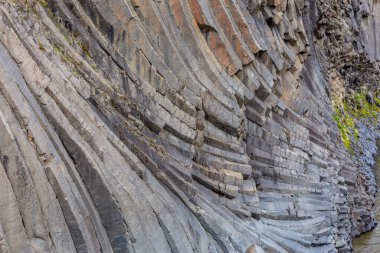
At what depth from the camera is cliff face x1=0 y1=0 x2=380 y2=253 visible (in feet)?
27.0

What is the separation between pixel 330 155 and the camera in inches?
1008

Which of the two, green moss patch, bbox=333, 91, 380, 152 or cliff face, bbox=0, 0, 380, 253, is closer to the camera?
cliff face, bbox=0, 0, 380, 253

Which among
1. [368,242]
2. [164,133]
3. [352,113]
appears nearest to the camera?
[164,133]

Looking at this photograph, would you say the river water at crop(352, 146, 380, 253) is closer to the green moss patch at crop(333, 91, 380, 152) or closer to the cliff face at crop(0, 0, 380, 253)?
the cliff face at crop(0, 0, 380, 253)

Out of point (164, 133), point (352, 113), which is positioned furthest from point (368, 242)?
point (352, 113)

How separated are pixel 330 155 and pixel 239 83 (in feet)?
33.0

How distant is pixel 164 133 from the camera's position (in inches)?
518

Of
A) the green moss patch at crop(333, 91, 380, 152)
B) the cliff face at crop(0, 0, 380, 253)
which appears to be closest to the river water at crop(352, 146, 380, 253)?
the cliff face at crop(0, 0, 380, 253)

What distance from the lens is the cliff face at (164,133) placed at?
822 cm

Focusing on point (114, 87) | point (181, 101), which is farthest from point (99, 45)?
point (181, 101)

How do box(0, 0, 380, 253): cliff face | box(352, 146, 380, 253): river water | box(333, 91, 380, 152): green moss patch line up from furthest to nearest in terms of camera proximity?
1. box(333, 91, 380, 152): green moss patch
2. box(352, 146, 380, 253): river water
3. box(0, 0, 380, 253): cliff face

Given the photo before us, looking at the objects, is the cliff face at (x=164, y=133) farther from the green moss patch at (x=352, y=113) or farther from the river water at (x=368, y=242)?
the green moss patch at (x=352, y=113)

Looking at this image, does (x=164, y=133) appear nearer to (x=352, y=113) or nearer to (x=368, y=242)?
(x=368, y=242)

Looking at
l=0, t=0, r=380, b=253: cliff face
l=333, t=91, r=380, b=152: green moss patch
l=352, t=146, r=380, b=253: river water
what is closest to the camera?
l=0, t=0, r=380, b=253: cliff face
